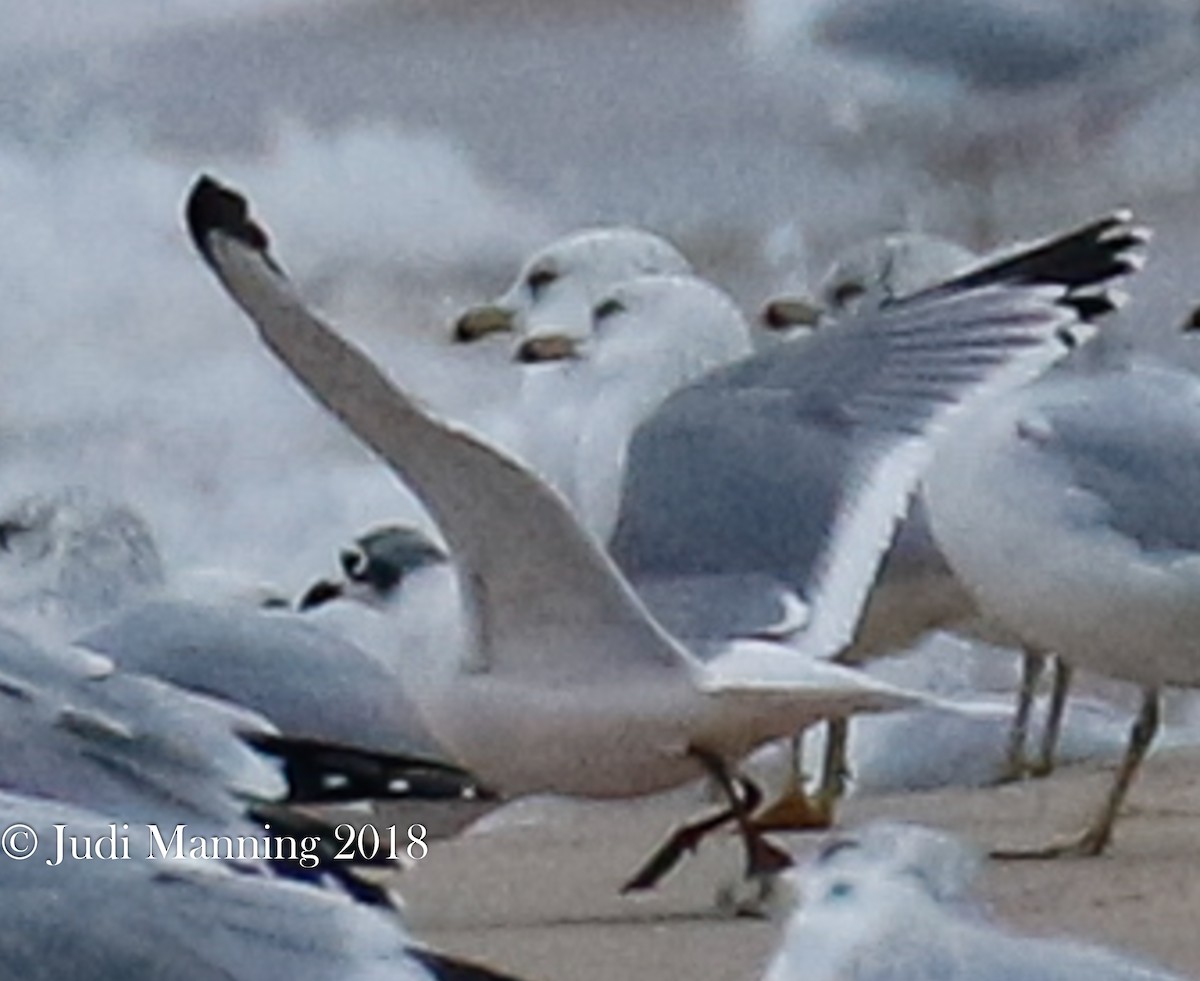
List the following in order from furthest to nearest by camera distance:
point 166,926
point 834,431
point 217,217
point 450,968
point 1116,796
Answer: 1. point 1116,796
2. point 834,431
3. point 217,217
4. point 450,968
5. point 166,926

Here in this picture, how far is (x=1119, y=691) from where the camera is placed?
3.14 meters

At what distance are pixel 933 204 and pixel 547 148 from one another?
0.26 m

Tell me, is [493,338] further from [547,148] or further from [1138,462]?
[1138,462]

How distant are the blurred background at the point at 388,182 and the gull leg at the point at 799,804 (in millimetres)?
301

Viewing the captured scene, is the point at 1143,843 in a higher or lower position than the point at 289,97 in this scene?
lower

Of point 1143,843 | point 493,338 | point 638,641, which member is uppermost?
point 493,338

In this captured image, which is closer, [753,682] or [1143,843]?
[753,682]

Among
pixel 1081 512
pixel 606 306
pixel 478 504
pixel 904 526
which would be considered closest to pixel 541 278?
pixel 606 306

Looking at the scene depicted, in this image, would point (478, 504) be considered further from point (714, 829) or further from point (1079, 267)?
point (1079, 267)

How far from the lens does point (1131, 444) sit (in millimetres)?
3021

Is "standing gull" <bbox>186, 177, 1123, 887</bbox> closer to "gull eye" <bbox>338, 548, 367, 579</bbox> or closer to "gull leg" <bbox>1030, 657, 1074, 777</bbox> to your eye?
"gull eye" <bbox>338, 548, 367, 579</bbox>

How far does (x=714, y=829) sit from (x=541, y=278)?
0.38 metres

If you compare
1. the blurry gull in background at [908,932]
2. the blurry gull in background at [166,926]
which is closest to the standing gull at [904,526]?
the blurry gull in background at [908,932]

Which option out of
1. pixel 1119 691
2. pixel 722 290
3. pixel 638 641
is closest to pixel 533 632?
pixel 638 641
